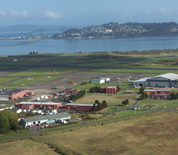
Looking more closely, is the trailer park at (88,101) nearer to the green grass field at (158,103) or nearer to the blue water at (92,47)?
the green grass field at (158,103)

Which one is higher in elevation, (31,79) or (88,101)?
(31,79)

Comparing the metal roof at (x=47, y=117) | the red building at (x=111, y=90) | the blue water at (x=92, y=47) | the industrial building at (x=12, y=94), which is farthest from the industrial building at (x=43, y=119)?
the blue water at (x=92, y=47)

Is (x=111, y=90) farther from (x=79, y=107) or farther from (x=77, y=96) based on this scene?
(x=79, y=107)

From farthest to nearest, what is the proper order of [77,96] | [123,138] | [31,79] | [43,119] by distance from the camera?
[31,79]
[77,96]
[43,119]
[123,138]

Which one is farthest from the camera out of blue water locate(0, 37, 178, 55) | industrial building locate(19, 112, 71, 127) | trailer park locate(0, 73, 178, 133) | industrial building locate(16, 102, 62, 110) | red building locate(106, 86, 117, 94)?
blue water locate(0, 37, 178, 55)

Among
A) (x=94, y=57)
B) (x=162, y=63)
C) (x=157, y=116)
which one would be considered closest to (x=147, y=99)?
(x=157, y=116)

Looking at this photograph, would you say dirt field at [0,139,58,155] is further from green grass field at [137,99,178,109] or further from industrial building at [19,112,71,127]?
green grass field at [137,99,178,109]

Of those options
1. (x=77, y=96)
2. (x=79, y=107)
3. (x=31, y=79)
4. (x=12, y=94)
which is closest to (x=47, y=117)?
(x=79, y=107)

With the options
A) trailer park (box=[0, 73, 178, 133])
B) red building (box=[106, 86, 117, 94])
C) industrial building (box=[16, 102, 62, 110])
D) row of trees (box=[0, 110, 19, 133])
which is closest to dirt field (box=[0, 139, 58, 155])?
row of trees (box=[0, 110, 19, 133])

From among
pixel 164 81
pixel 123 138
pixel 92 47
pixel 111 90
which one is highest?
pixel 92 47
